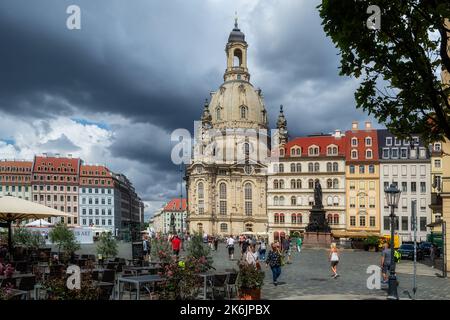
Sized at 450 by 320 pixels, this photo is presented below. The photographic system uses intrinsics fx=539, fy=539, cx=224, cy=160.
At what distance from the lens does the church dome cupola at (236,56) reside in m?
133

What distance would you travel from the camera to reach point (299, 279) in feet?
73.3

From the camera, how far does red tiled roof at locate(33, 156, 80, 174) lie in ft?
415

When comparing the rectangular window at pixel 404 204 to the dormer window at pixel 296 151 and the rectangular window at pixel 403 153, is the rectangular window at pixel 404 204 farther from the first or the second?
the dormer window at pixel 296 151

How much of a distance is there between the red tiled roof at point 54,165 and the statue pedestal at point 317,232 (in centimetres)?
8626

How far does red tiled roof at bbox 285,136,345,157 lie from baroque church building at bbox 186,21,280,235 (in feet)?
74.6

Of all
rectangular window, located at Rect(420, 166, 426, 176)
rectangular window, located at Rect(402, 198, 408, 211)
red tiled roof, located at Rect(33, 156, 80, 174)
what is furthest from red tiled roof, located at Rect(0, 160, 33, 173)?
rectangular window, located at Rect(420, 166, 426, 176)

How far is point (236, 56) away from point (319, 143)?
56058 millimetres

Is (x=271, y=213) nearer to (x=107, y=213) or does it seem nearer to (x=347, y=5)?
(x=107, y=213)

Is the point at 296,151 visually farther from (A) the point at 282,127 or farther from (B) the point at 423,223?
(A) the point at 282,127

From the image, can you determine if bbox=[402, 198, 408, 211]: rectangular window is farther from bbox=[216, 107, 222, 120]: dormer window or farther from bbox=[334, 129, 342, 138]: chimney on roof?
bbox=[216, 107, 222, 120]: dormer window

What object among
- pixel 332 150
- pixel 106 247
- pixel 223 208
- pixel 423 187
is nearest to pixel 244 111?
pixel 223 208

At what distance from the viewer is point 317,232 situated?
55500mm

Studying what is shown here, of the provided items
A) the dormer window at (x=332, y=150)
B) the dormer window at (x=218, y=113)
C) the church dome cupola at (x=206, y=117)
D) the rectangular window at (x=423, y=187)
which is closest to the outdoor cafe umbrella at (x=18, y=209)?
the rectangular window at (x=423, y=187)

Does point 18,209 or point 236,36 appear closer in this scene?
point 18,209
